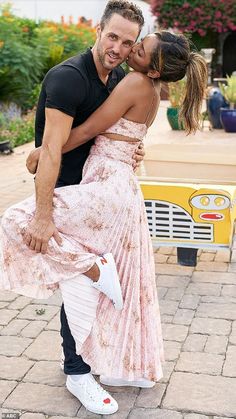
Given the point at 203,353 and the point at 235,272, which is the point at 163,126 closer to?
the point at 235,272

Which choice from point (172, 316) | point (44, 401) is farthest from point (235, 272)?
point (44, 401)

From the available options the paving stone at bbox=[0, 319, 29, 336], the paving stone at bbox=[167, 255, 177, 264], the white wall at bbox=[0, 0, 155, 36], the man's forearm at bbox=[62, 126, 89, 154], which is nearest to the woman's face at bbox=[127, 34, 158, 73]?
the man's forearm at bbox=[62, 126, 89, 154]

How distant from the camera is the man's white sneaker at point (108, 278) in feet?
10.5

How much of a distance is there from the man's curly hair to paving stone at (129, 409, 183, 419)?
1.79m

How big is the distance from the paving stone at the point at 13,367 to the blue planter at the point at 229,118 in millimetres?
9199

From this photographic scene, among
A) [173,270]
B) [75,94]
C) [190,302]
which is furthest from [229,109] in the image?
[75,94]

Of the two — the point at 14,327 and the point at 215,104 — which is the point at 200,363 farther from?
the point at 215,104

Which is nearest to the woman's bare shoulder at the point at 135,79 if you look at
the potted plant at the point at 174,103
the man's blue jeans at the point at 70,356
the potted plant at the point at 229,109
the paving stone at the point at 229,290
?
the man's blue jeans at the point at 70,356

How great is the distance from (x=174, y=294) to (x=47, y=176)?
2.23 meters

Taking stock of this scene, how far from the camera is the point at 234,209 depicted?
536 centimetres

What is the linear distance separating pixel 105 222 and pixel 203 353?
1227 mm

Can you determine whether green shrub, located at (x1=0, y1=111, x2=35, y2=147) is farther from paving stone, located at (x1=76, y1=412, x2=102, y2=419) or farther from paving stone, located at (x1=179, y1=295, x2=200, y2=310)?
paving stone, located at (x1=76, y1=412, x2=102, y2=419)

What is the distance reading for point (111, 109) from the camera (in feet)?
10.2

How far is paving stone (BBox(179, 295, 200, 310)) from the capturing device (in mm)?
4773
